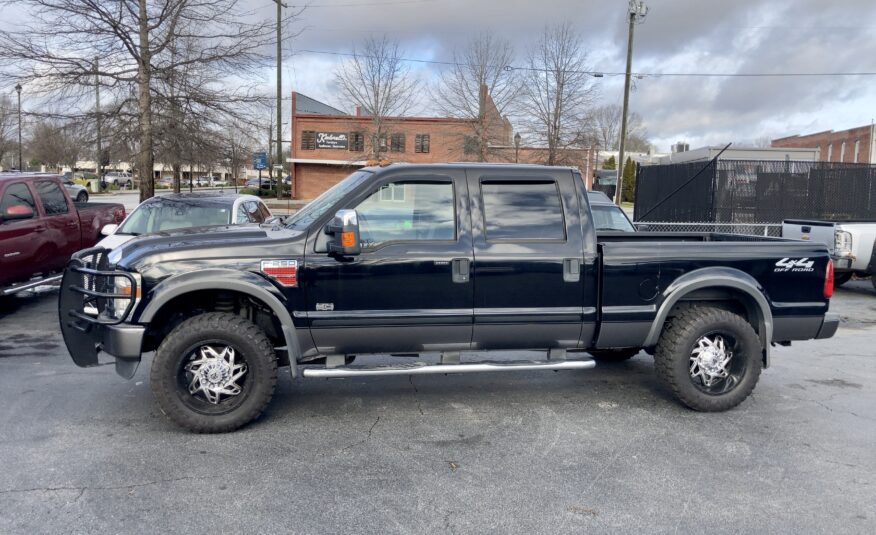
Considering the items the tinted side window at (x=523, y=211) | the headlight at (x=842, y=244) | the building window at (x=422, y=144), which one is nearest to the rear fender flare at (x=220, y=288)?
the tinted side window at (x=523, y=211)

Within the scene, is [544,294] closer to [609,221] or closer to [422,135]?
[609,221]

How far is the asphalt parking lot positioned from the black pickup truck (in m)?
0.44

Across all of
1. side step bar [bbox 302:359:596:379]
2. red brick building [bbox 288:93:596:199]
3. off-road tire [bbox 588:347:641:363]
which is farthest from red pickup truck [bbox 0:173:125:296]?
red brick building [bbox 288:93:596:199]

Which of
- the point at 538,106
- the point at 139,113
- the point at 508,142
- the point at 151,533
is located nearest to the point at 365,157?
the point at 508,142

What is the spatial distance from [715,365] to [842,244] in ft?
25.0

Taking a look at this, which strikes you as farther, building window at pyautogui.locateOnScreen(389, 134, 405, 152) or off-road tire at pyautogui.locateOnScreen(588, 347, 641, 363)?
building window at pyautogui.locateOnScreen(389, 134, 405, 152)

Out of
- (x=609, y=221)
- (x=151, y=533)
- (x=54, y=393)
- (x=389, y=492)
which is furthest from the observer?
(x=609, y=221)

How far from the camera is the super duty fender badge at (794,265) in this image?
17.5 ft

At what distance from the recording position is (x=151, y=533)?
335 cm

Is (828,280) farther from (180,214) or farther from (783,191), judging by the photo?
(783,191)

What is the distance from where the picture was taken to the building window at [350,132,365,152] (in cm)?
4108

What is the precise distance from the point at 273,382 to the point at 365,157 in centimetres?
3682

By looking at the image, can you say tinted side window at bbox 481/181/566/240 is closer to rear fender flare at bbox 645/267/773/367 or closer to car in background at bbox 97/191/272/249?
rear fender flare at bbox 645/267/773/367

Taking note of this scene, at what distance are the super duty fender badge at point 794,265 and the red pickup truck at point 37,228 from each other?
822 cm
